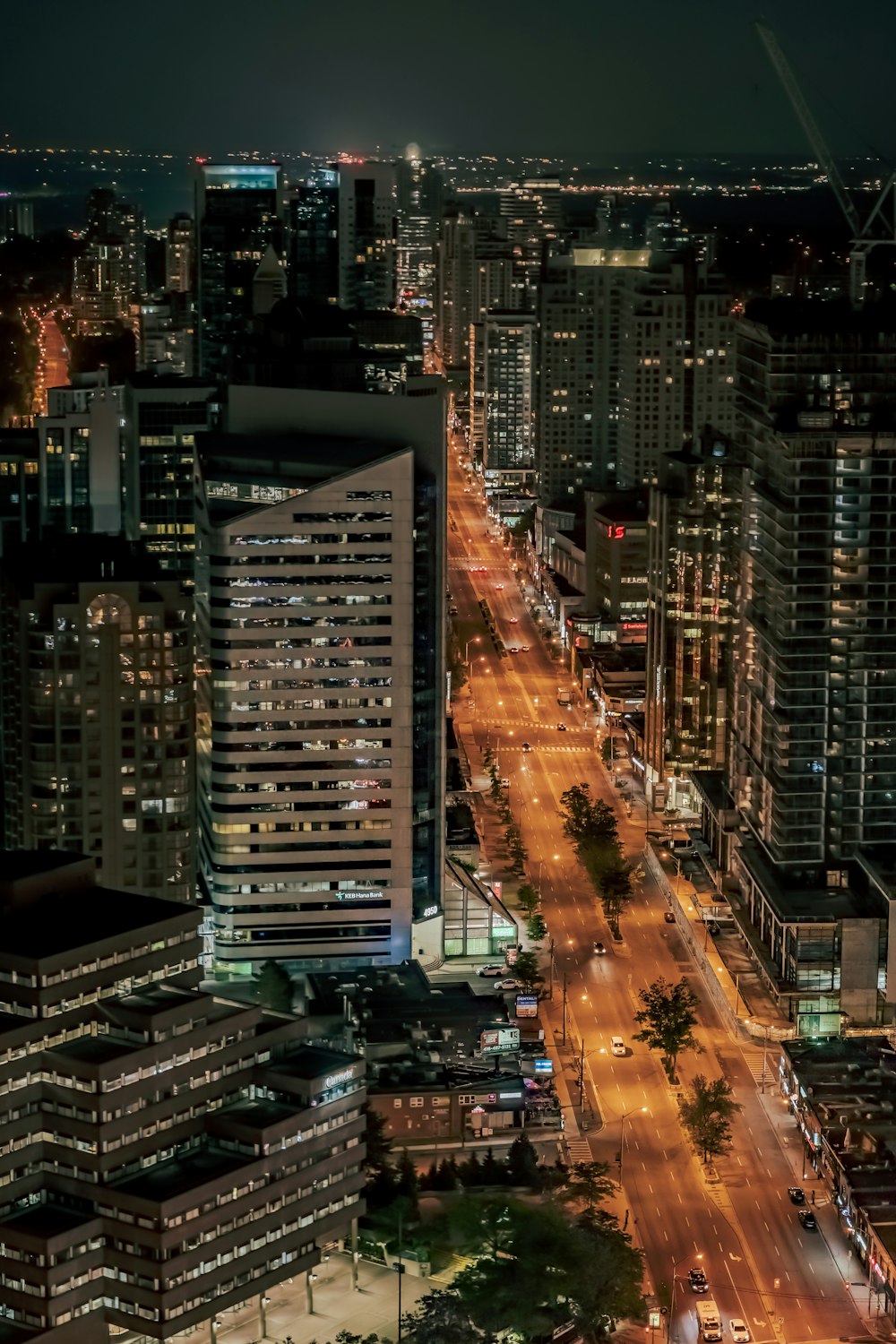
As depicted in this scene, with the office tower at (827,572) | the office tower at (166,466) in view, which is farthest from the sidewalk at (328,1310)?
the office tower at (166,466)

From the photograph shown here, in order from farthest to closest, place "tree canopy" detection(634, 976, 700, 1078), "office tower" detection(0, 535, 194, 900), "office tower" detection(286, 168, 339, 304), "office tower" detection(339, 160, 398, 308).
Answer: "office tower" detection(286, 168, 339, 304) → "office tower" detection(339, 160, 398, 308) → "office tower" detection(0, 535, 194, 900) → "tree canopy" detection(634, 976, 700, 1078)

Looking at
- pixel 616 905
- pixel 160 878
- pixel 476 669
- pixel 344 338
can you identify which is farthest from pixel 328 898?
pixel 476 669

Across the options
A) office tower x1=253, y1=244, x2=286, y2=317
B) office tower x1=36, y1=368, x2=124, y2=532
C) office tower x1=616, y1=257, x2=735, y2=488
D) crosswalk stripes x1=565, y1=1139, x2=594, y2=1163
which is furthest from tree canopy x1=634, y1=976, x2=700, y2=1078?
office tower x1=616, y1=257, x2=735, y2=488

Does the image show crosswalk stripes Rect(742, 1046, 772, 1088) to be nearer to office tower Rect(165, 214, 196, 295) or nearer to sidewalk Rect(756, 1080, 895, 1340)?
sidewalk Rect(756, 1080, 895, 1340)

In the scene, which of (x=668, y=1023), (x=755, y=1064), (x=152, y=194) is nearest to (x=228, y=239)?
(x=152, y=194)

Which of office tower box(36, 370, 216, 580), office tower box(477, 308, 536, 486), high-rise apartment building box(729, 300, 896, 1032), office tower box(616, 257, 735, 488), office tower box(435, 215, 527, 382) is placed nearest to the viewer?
high-rise apartment building box(729, 300, 896, 1032)

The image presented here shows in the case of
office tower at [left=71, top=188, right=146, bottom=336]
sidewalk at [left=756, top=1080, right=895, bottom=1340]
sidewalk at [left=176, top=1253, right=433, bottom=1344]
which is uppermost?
office tower at [left=71, top=188, right=146, bottom=336]

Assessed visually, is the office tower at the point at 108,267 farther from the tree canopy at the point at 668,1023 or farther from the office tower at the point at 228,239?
the tree canopy at the point at 668,1023
